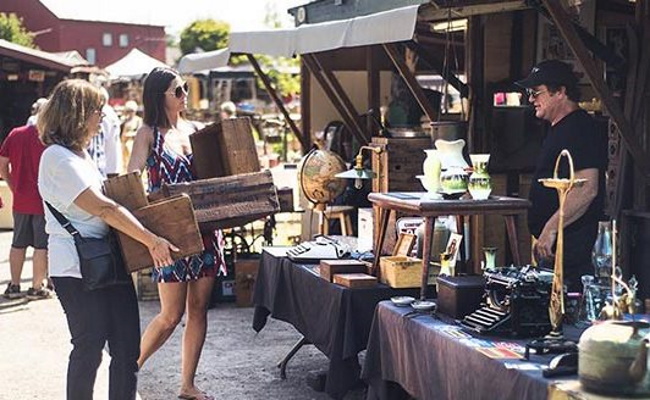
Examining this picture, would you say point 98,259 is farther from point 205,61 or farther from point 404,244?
point 205,61

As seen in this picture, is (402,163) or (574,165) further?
(402,163)

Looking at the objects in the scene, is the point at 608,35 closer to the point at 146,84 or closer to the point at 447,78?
the point at 447,78

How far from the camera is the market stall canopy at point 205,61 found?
8.88 metres

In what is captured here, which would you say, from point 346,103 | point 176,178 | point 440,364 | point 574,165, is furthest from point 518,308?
point 346,103

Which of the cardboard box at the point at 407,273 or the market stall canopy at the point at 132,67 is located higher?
the market stall canopy at the point at 132,67

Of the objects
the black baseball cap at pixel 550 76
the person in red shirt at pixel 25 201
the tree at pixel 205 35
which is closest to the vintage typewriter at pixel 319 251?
the black baseball cap at pixel 550 76

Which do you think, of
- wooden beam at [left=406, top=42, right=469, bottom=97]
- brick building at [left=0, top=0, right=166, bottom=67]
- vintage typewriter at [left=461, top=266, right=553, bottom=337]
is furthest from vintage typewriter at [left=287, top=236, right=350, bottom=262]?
brick building at [left=0, top=0, right=166, bottom=67]

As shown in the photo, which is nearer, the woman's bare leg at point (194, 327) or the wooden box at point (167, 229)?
the wooden box at point (167, 229)

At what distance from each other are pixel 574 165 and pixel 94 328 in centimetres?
213

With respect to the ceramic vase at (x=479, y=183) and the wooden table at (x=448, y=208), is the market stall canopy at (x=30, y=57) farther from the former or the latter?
the ceramic vase at (x=479, y=183)

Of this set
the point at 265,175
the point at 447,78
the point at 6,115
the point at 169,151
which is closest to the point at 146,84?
the point at 169,151

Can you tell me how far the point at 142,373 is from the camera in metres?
6.02

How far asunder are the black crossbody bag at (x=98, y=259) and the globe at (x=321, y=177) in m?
3.17

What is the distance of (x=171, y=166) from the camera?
16.1ft
